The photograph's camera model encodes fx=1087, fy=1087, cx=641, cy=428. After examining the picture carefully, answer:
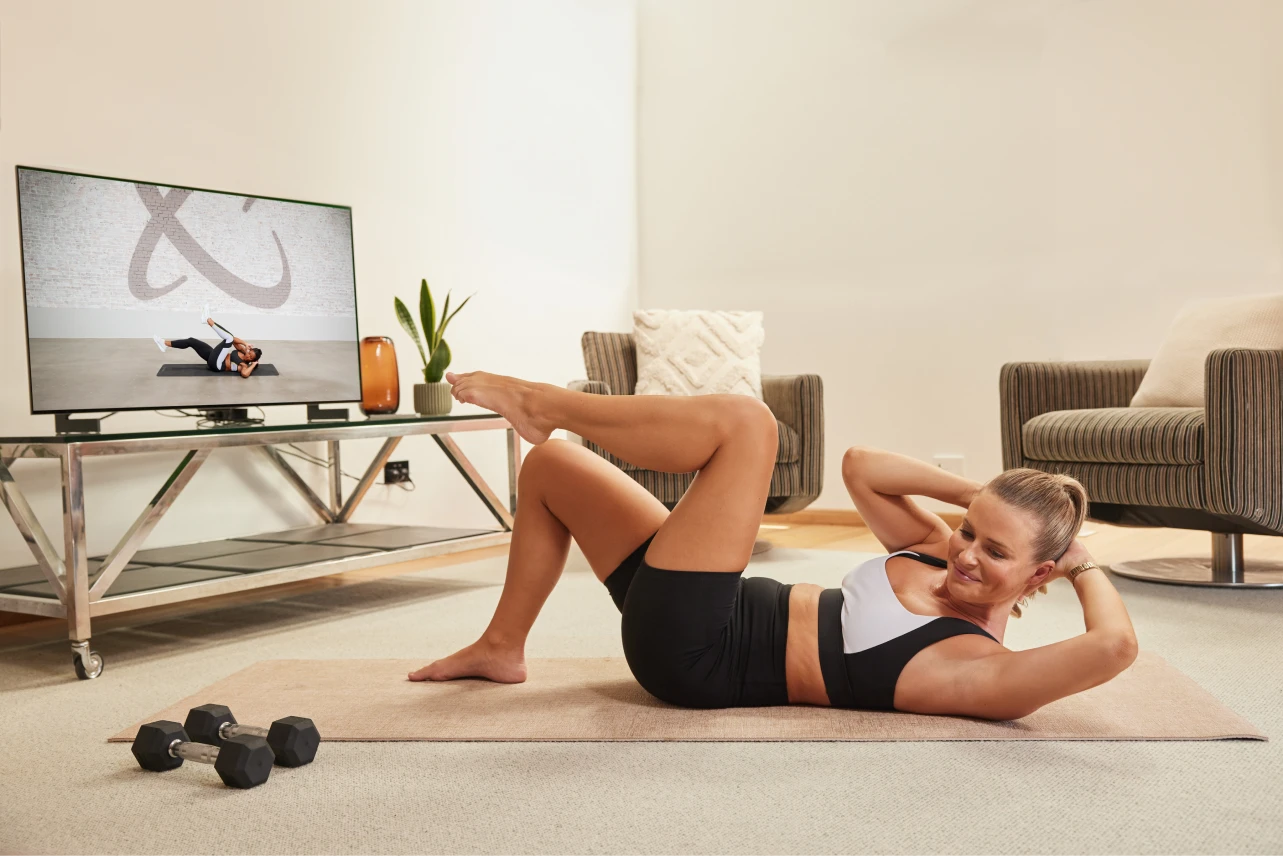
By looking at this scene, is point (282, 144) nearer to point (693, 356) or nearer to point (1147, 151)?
point (693, 356)

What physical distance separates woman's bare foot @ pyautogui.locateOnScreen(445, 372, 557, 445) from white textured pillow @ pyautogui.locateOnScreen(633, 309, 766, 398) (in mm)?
2226

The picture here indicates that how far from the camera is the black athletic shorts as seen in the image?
64.8 inches

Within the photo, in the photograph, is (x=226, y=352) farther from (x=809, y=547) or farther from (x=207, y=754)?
(x=809, y=547)

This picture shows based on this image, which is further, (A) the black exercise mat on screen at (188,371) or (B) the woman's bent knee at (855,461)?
(A) the black exercise mat on screen at (188,371)

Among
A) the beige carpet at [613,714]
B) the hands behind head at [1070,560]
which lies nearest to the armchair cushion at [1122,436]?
the beige carpet at [613,714]

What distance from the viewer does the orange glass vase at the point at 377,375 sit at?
11.5 ft

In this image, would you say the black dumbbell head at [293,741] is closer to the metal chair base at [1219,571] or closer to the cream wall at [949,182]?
the metal chair base at [1219,571]

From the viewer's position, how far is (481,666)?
6.74ft

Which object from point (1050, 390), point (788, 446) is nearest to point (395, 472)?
point (788, 446)

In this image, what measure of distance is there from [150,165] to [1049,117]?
3.43 metres

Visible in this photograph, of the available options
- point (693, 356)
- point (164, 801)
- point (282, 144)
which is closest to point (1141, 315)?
point (693, 356)

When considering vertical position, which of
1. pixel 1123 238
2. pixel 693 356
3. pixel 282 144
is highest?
pixel 282 144

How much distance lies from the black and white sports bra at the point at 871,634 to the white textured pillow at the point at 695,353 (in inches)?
87.4

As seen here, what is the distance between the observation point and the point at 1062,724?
68.9 inches
